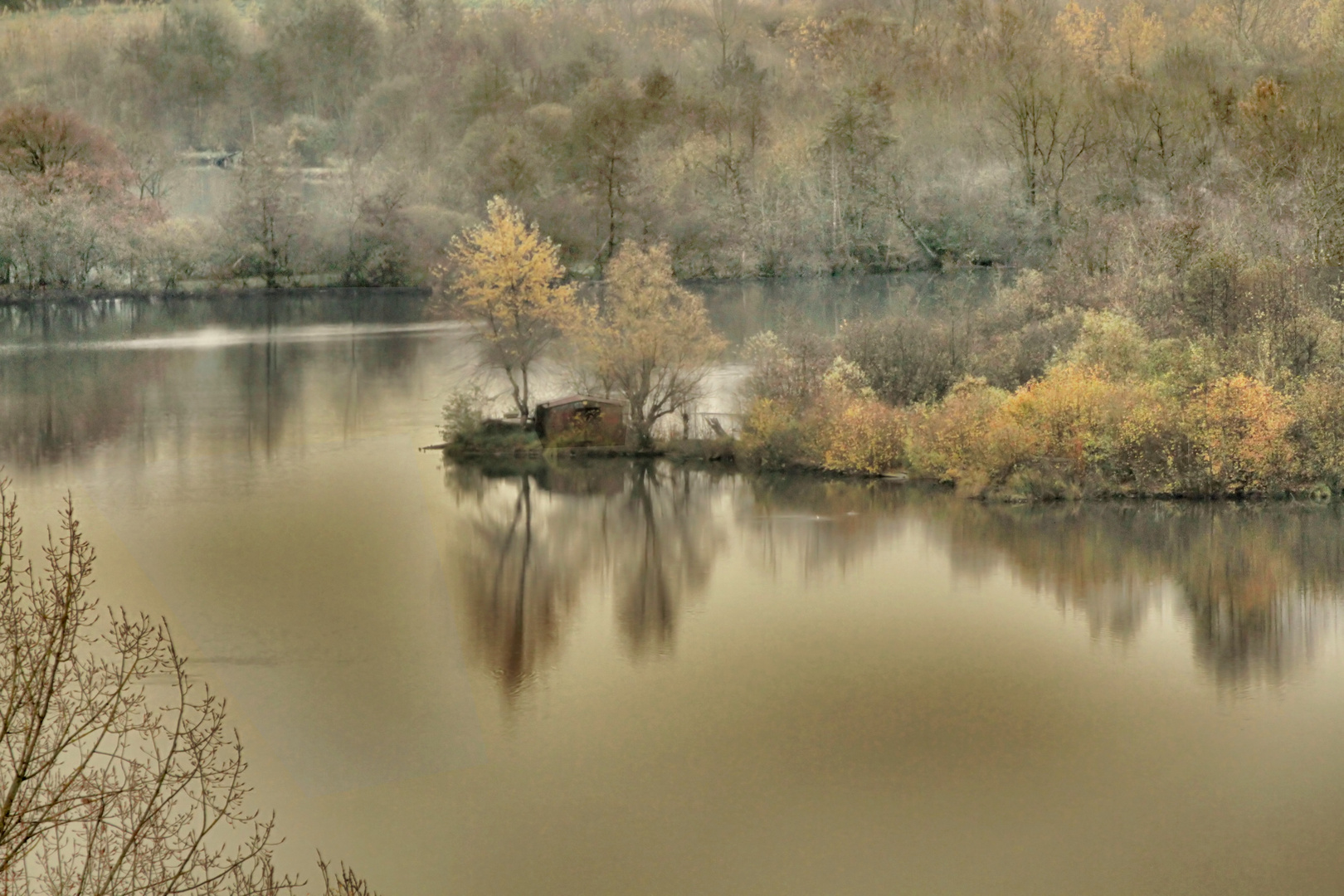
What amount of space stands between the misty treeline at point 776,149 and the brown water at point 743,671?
11464mm

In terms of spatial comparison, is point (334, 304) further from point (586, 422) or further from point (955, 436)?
point (955, 436)

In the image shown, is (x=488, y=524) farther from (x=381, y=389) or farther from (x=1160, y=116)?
(x=1160, y=116)

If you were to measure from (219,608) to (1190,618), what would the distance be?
12.1 metres

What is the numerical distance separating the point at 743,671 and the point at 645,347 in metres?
12.8

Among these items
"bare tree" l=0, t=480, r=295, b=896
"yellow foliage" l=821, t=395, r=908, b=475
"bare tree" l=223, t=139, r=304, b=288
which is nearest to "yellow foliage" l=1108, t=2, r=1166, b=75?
"bare tree" l=223, t=139, r=304, b=288

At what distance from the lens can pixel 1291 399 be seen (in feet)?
76.8

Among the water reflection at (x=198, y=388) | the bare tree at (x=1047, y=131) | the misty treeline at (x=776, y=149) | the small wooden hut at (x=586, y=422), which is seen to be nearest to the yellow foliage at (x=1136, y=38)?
the misty treeline at (x=776, y=149)

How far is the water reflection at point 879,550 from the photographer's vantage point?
1752cm

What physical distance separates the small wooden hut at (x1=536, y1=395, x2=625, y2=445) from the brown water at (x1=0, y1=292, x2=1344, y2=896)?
137 centimetres

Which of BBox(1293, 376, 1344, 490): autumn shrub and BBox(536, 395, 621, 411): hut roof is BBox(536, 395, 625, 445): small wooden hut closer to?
BBox(536, 395, 621, 411): hut roof

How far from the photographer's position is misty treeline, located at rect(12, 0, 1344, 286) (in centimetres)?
4366

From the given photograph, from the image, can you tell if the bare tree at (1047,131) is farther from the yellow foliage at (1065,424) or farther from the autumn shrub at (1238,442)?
the autumn shrub at (1238,442)

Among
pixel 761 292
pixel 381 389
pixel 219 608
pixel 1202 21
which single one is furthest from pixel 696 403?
pixel 1202 21

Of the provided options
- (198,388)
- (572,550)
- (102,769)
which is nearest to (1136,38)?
(198,388)
